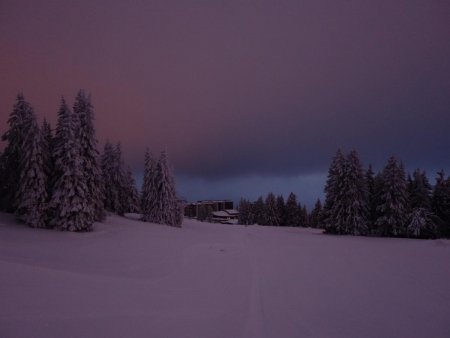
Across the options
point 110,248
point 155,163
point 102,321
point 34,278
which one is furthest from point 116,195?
point 102,321

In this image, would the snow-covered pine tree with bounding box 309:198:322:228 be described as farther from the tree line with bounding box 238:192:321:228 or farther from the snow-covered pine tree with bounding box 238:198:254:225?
the snow-covered pine tree with bounding box 238:198:254:225

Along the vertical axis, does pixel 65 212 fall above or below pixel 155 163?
below

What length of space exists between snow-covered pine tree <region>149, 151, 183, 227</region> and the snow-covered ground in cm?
2765

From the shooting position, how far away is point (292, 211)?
70688 mm

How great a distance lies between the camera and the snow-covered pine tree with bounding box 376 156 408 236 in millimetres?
34531

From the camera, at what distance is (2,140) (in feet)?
92.3

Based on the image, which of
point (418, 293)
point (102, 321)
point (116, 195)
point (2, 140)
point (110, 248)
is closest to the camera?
point (102, 321)

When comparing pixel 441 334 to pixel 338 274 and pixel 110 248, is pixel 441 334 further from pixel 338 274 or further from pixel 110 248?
pixel 110 248

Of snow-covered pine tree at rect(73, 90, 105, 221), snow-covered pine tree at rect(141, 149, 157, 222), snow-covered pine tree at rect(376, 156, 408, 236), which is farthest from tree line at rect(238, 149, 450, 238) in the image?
snow-covered pine tree at rect(73, 90, 105, 221)

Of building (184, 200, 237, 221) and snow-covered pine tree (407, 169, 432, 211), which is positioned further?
building (184, 200, 237, 221)

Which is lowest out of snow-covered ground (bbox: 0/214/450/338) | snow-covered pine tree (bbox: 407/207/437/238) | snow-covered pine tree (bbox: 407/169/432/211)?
snow-covered ground (bbox: 0/214/450/338)

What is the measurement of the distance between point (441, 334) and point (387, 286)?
4.39 m

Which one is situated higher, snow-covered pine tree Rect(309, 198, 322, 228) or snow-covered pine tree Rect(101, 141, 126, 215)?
snow-covered pine tree Rect(101, 141, 126, 215)

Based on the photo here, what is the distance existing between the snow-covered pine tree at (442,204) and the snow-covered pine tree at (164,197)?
39470mm
